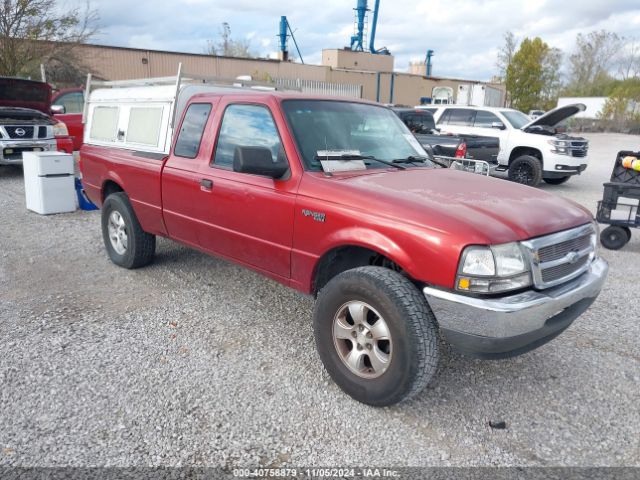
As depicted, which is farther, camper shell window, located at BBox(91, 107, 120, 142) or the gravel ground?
camper shell window, located at BBox(91, 107, 120, 142)

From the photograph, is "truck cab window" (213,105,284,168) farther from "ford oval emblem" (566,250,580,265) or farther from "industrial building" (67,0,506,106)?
"industrial building" (67,0,506,106)

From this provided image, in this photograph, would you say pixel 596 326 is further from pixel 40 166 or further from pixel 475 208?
pixel 40 166

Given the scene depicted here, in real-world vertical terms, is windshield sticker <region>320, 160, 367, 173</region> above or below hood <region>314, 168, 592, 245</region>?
above

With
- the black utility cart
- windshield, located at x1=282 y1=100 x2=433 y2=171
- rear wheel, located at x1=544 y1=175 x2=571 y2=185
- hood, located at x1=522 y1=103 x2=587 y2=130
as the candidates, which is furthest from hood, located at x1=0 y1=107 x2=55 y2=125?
rear wheel, located at x1=544 y1=175 x2=571 y2=185

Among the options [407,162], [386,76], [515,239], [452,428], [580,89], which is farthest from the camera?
[580,89]

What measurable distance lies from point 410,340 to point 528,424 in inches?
37.4

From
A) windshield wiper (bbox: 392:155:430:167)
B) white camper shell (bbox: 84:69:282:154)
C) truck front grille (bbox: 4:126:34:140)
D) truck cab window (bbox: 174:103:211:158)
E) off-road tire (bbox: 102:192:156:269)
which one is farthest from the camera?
truck front grille (bbox: 4:126:34:140)

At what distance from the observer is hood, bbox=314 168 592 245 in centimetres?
277

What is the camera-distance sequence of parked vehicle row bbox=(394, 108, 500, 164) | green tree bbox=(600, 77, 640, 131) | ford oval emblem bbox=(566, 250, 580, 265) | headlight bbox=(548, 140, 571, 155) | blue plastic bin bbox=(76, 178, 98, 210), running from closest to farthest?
ford oval emblem bbox=(566, 250, 580, 265) → blue plastic bin bbox=(76, 178, 98, 210) → parked vehicle row bbox=(394, 108, 500, 164) → headlight bbox=(548, 140, 571, 155) → green tree bbox=(600, 77, 640, 131)

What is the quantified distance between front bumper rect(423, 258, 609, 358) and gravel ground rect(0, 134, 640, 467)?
0.56 meters

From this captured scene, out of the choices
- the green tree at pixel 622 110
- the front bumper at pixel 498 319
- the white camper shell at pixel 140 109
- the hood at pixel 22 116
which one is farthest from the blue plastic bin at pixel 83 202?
the green tree at pixel 622 110

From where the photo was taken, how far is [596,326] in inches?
171

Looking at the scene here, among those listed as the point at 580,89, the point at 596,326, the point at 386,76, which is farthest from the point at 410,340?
the point at 580,89

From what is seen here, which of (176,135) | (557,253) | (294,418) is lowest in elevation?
(294,418)
